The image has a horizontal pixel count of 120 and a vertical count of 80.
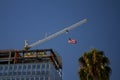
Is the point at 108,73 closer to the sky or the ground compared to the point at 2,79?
closer to the ground

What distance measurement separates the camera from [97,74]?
2120 inches

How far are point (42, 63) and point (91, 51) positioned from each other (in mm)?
144805

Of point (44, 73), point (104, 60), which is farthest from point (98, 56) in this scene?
point (44, 73)

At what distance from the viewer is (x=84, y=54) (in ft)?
185

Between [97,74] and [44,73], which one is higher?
[44,73]

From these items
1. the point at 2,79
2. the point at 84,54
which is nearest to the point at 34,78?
the point at 2,79

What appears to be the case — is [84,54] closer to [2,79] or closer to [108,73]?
[108,73]

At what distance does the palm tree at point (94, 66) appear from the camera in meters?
53.7

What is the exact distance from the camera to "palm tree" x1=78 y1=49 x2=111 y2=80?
176 feet

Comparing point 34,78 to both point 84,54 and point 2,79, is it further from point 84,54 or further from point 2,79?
point 84,54

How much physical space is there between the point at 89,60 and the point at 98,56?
178 centimetres

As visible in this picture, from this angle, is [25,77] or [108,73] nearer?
[108,73]

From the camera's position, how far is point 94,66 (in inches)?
2148

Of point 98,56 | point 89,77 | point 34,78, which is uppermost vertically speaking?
point 34,78
